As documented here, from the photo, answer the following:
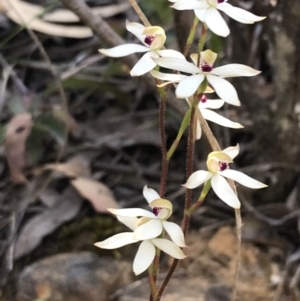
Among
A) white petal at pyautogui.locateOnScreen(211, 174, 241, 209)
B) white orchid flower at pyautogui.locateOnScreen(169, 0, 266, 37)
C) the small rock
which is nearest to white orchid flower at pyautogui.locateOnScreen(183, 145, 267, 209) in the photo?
white petal at pyautogui.locateOnScreen(211, 174, 241, 209)

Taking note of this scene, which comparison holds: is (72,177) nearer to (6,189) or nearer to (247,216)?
(6,189)

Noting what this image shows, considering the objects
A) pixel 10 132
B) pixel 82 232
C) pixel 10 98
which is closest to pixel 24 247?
pixel 82 232

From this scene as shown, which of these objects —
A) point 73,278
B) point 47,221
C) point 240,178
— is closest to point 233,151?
point 240,178

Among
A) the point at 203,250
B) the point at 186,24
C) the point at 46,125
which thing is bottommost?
the point at 203,250

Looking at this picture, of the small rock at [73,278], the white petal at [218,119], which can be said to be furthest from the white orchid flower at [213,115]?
the small rock at [73,278]

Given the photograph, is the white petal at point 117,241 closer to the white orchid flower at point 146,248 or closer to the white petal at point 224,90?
the white orchid flower at point 146,248

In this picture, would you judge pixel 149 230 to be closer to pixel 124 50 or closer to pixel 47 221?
pixel 124 50
